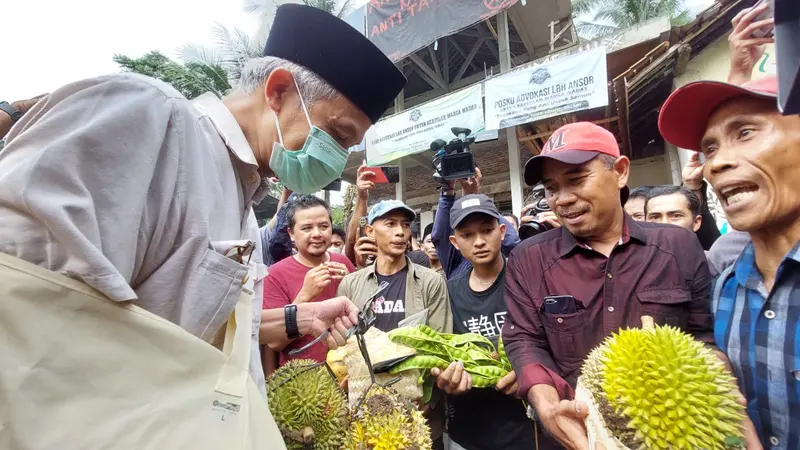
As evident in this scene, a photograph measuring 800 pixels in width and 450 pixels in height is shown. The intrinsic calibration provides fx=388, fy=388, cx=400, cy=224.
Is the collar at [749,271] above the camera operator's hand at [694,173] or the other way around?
the other way around

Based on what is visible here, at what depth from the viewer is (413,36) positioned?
1209 centimetres

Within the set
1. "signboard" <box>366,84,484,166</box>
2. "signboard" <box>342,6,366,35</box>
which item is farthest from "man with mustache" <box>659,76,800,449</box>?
"signboard" <box>342,6,366,35</box>

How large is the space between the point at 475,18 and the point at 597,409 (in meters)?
11.4

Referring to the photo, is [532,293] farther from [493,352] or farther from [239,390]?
[239,390]

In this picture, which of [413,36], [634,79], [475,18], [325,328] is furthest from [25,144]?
[413,36]

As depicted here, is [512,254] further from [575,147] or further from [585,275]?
[575,147]

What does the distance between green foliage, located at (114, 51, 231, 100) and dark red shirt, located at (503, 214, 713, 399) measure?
18110mm

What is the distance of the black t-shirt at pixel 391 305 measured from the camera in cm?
274

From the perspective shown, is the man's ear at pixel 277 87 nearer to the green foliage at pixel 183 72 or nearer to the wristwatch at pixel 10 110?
the wristwatch at pixel 10 110

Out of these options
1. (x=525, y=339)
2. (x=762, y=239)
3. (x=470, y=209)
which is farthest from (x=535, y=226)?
(x=762, y=239)

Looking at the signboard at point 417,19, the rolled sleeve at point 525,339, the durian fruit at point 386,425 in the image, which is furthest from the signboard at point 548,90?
the durian fruit at point 386,425

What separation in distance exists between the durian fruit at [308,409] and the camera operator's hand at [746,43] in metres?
2.08

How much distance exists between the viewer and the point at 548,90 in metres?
8.50

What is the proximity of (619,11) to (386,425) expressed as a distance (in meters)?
25.0
